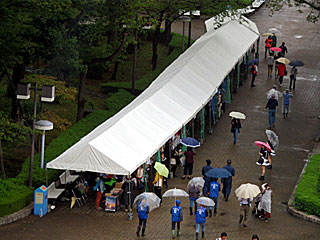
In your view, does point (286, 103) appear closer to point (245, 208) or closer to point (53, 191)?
point (245, 208)

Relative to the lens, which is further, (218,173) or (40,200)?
(40,200)

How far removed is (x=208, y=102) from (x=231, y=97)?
5.62 m

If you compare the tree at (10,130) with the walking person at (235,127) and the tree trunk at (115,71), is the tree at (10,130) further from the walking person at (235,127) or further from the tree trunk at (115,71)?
the tree trunk at (115,71)

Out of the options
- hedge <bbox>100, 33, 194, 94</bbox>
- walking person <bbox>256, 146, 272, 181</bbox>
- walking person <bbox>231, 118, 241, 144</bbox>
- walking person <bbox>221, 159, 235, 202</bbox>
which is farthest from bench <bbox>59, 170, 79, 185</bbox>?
hedge <bbox>100, 33, 194, 94</bbox>

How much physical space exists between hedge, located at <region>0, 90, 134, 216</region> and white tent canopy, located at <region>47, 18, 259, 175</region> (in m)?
1.31

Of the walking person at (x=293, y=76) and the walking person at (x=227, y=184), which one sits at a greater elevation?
the walking person at (x=293, y=76)

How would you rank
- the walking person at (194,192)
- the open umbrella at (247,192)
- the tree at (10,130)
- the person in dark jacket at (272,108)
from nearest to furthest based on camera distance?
the open umbrella at (247,192)
the walking person at (194,192)
the tree at (10,130)
the person in dark jacket at (272,108)

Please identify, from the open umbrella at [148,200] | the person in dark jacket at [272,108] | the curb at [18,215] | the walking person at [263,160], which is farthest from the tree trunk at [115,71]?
the open umbrella at [148,200]

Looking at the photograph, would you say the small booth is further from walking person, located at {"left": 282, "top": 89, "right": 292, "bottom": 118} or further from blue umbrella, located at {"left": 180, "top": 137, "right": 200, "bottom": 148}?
walking person, located at {"left": 282, "top": 89, "right": 292, "bottom": 118}

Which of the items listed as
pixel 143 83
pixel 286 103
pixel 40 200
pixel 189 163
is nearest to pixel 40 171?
pixel 40 200

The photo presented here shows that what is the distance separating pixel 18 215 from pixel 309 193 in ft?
29.3

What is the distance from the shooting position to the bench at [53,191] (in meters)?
25.5

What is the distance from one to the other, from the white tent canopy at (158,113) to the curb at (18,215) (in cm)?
146

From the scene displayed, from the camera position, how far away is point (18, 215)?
24.6 metres
